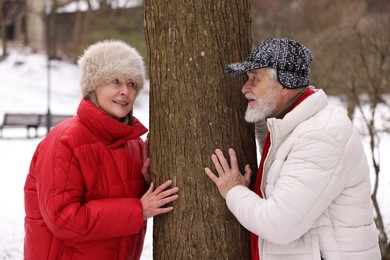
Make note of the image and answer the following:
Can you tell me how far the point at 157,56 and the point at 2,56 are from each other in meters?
23.9

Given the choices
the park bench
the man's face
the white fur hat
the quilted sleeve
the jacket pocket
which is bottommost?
the jacket pocket

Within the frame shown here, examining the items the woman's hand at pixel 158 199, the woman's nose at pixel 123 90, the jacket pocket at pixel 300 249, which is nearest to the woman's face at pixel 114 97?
the woman's nose at pixel 123 90

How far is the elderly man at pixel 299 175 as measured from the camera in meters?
2.61

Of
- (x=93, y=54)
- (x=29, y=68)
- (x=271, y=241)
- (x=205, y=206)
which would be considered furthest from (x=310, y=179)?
(x=29, y=68)

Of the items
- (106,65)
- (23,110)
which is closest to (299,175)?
(106,65)

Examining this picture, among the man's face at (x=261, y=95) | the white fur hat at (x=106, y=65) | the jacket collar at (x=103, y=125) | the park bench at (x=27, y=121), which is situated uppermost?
the park bench at (x=27, y=121)

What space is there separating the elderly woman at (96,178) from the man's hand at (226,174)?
249 millimetres

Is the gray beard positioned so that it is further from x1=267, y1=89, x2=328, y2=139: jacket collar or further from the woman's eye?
the woman's eye

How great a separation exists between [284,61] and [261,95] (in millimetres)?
207

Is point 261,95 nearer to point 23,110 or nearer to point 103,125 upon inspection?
point 103,125

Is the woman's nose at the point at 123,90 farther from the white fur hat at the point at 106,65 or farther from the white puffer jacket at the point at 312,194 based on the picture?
the white puffer jacket at the point at 312,194

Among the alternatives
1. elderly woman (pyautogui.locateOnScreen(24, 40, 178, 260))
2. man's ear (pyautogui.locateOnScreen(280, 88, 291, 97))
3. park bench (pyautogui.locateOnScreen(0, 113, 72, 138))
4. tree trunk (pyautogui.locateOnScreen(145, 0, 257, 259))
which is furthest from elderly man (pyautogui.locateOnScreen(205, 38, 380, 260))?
park bench (pyautogui.locateOnScreen(0, 113, 72, 138))

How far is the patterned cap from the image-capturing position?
2.78 meters

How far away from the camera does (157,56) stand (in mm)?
3113
